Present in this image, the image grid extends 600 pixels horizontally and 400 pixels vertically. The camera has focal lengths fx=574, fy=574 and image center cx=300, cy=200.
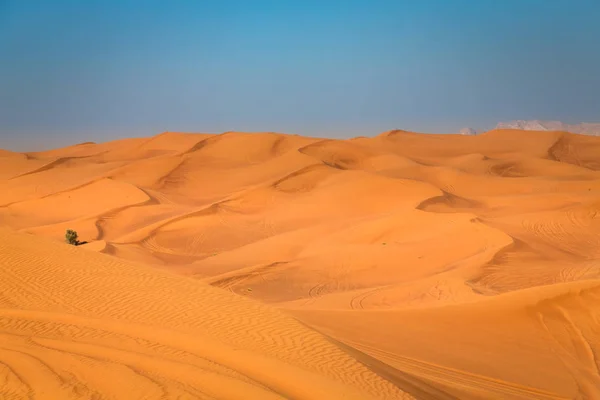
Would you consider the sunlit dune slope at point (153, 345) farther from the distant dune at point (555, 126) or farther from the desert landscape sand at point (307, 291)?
the distant dune at point (555, 126)

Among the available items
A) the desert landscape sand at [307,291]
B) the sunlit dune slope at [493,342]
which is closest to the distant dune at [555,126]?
the desert landscape sand at [307,291]

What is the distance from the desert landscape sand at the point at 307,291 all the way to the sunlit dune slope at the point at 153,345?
0.03 m

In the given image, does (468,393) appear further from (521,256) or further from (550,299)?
(521,256)

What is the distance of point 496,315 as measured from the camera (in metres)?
9.79

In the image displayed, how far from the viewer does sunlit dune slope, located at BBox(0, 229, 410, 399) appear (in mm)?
5512

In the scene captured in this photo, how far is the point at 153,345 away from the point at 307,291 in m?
8.69

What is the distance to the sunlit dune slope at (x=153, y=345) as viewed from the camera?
551 centimetres

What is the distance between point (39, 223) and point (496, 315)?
25237mm

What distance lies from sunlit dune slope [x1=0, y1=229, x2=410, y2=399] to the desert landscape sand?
0.08 ft

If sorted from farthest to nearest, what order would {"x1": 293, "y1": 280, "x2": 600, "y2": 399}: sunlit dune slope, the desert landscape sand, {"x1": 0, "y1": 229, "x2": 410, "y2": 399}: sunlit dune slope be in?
{"x1": 293, "y1": 280, "x2": 600, "y2": 399}: sunlit dune slope, the desert landscape sand, {"x1": 0, "y1": 229, "x2": 410, "y2": 399}: sunlit dune slope

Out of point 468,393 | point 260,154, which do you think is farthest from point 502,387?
point 260,154

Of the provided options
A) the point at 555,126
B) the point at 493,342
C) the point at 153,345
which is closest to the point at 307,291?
the point at 493,342

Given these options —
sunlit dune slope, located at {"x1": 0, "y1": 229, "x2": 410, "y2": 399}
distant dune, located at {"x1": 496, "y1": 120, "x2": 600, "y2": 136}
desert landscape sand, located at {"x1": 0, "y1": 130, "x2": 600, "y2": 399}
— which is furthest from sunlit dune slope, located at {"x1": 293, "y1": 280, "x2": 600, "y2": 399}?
distant dune, located at {"x1": 496, "y1": 120, "x2": 600, "y2": 136}

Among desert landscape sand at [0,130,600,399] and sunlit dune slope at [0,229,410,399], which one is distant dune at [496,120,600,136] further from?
sunlit dune slope at [0,229,410,399]
